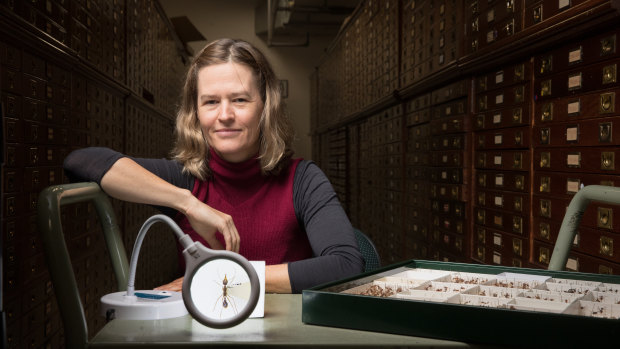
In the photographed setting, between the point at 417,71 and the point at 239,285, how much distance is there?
128 inches

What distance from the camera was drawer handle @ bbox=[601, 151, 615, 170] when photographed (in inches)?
72.1

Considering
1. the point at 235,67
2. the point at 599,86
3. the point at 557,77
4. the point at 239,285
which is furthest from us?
the point at 557,77

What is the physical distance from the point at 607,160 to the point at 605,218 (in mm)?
195

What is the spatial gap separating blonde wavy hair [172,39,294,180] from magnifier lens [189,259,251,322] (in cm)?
77

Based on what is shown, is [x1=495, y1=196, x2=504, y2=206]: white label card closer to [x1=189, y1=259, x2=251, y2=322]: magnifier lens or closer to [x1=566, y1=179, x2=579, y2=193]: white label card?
[x1=566, y1=179, x2=579, y2=193]: white label card

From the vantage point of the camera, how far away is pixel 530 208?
7.82ft

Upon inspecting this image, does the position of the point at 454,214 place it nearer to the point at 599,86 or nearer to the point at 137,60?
the point at 599,86

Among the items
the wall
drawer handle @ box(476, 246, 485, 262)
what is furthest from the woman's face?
the wall

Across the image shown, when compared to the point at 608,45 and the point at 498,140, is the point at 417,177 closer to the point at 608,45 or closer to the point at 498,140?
the point at 498,140

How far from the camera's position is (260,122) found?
1587mm

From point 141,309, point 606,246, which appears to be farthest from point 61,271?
point 606,246

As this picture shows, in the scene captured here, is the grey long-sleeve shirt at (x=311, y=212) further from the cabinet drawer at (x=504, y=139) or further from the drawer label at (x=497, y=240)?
the drawer label at (x=497, y=240)

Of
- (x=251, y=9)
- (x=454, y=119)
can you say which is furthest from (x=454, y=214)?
(x=251, y=9)

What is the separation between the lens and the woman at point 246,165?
146 centimetres
